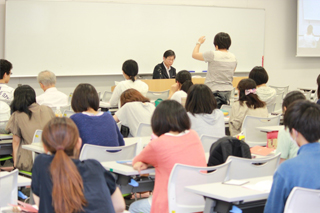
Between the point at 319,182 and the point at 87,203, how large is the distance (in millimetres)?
1165

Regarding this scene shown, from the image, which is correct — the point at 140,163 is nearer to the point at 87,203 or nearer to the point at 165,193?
the point at 165,193

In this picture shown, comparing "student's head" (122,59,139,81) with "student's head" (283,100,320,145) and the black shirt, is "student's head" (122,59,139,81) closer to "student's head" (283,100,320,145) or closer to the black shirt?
"student's head" (283,100,320,145)

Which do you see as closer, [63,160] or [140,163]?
[63,160]

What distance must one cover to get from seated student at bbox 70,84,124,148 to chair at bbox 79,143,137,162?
15 centimetres

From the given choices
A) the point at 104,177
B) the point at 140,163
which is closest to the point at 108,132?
the point at 140,163

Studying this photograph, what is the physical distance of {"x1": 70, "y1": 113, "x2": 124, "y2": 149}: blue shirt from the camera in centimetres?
344

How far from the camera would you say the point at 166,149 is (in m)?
2.75

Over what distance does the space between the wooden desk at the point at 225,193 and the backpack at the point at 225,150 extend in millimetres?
542

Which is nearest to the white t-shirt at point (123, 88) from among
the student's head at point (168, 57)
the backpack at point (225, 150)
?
the student's head at point (168, 57)

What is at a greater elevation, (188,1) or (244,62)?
(188,1)

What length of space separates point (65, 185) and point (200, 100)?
2.18 m

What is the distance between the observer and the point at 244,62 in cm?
1022

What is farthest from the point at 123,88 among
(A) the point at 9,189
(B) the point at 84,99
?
(A) the point at 9,189

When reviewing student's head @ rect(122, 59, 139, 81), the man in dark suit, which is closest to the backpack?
student's head @ rect(122, 59, 139, 81)
